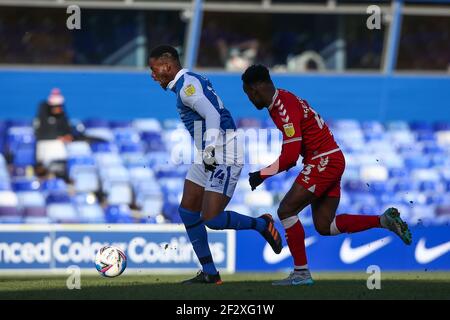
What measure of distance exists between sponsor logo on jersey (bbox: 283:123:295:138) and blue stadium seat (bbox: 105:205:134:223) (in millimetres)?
9871

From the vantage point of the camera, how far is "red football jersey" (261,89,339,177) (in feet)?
32.2

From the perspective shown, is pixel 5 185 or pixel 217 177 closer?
pixel 217 177

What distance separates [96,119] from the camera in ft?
71.8

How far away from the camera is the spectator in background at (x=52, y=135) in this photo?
2077 cm

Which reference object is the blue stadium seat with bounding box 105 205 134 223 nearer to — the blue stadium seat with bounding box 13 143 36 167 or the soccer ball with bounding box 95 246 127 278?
the blue stadium seat with bounding box 13 143 36 167

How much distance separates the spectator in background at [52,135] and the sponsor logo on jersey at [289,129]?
37.9 ft

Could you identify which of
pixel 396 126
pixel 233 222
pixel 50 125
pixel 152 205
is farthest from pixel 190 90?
pixel 396 126

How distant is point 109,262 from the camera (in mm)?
11008

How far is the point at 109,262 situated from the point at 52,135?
34.1 ft

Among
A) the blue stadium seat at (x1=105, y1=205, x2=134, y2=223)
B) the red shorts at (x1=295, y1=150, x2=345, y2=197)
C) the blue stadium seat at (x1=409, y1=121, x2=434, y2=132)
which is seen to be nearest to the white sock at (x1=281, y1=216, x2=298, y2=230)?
the red shorts at (x1=295, y1=150, x2=345, y2=197)

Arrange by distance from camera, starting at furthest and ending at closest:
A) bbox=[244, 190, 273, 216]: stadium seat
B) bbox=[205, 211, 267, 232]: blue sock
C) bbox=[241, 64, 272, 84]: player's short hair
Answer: bbox=[244, 190, 273, 216]: stadium seat < bbox=[205, 211, 267, 232]: blue sock < bbox=[241, 64, 272, 84]: player's short hair

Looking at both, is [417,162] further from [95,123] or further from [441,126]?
[95,123]

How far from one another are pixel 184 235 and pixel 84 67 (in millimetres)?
6241
